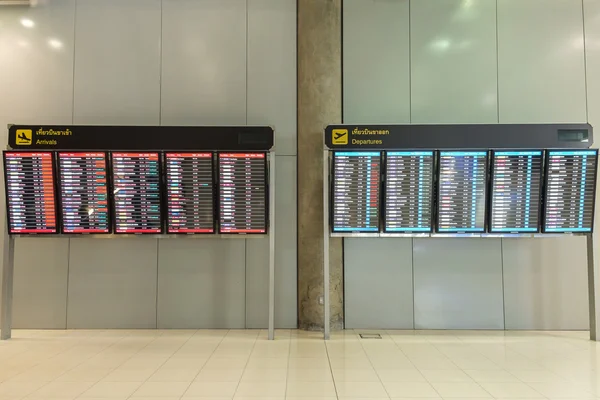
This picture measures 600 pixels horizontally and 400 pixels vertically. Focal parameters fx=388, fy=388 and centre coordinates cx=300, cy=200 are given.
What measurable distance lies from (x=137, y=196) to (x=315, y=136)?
2.49 metres

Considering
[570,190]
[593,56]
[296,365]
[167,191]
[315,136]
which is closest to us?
[296,365]

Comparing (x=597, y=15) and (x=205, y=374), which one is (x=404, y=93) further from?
(x=205, y=374)

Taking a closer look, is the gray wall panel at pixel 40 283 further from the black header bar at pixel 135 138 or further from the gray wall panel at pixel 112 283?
the black header bar at pixel 135 138

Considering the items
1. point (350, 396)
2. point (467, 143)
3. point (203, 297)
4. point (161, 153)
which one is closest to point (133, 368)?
point (203, 297)

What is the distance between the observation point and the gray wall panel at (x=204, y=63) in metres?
5.70

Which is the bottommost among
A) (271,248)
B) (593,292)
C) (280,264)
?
(593,292)

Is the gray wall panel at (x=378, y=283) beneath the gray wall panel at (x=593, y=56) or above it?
beneath

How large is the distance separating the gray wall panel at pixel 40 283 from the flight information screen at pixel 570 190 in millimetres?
6573

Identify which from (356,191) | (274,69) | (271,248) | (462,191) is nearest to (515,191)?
(462,191)

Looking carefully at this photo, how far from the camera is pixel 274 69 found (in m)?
5.71

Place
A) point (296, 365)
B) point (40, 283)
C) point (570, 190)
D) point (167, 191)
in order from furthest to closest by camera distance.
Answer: point (40, 283) → point (167, 191) → point (570, 190) → point (296, 365)

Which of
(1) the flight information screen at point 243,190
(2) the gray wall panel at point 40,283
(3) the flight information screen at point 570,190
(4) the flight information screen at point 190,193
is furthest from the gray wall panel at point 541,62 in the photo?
(2) the gray wall panel at point 40,283

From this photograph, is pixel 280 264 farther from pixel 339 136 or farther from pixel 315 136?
pixel 339 136

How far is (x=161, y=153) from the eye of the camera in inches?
193
